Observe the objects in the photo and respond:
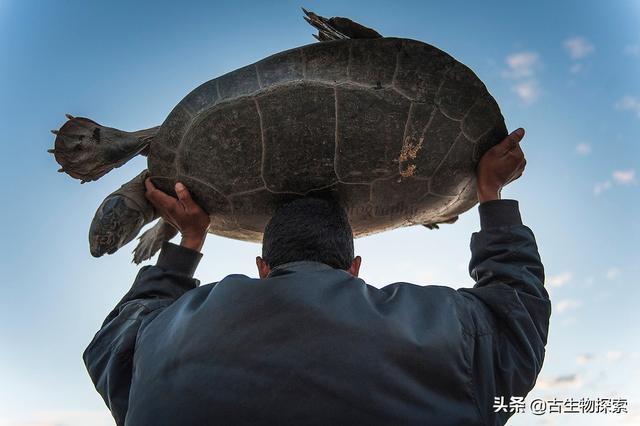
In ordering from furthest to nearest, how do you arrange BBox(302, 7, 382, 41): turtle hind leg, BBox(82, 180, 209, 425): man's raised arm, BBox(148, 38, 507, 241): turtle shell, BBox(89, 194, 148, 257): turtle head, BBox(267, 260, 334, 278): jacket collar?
BBox(89, 194, 148, 257): turtle head, BBox(302, 7, 382, 41): turtle hind leg, BBox(148, 38, 507, 241): turtle shell, BBox(82, 180, 209, 425): man's raised arm, BBox(267, 260, 334, 278): jacket collar

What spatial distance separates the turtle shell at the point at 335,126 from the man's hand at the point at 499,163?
0.05 meters

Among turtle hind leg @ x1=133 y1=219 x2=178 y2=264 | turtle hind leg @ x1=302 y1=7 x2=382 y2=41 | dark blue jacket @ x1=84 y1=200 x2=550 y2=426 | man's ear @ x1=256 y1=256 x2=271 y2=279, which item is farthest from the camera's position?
turtle hind leg @ x1=133 y1=219 x2=178 y2=264

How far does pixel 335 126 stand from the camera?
221cm

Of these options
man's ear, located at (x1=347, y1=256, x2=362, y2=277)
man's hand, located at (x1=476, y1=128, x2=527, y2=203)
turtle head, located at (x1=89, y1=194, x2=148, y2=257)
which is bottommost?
man's ear, located at (x1=347, y1=256, x2=362, y2=277)

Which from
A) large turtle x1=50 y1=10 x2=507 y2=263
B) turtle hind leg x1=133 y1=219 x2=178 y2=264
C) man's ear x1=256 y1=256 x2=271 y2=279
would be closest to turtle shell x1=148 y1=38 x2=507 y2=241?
large turtle x1=50 y1=10 x2=507 y2=263

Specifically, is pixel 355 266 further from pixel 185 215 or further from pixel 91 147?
pixel 91 147

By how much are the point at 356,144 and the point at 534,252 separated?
2.77 feet

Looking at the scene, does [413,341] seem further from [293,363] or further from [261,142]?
[261,142]

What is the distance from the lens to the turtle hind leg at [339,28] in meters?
2.36

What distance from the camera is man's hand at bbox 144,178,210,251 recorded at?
2.60 m

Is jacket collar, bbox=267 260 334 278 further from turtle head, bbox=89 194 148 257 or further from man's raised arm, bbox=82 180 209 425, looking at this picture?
turtle head, bbox=89 194 148 257

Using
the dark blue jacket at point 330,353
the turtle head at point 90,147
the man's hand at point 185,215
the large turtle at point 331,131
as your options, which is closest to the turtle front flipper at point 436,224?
the large turtle at point 331,131

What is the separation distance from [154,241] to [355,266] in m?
1.73

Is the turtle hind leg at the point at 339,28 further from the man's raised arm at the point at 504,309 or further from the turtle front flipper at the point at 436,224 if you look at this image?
the turtle front flipper at the point at 436,224
